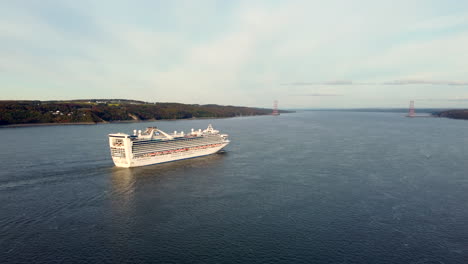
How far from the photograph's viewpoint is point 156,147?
5966cm

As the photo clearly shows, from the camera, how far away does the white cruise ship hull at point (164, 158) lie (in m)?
55.6

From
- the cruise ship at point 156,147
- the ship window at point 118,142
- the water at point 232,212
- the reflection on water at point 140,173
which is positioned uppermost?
the ship window at point 118,142

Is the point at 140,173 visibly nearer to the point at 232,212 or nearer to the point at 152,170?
the point at 152,170

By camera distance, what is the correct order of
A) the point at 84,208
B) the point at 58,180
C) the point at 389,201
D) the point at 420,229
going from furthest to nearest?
the point at 58,180
the point at 389,201
the point at 84,208
the point at 420,229

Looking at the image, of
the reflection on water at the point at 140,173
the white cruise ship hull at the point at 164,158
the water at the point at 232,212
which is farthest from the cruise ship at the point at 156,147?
the water at the point at 232,212

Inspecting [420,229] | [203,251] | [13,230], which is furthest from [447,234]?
[13,230]

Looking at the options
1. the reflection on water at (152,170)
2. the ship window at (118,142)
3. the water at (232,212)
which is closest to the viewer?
the water at (232,212)

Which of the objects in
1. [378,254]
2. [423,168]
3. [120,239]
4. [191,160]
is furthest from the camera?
[191,160]

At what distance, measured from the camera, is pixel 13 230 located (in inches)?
1156

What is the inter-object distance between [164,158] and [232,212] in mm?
31458

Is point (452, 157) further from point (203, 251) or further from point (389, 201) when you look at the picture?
point (203, 251)

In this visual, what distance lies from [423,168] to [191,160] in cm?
5087

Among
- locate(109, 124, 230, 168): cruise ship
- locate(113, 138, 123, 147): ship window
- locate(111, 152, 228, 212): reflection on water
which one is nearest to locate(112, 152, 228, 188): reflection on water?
locate(111, 152, 228, 212): reflection on water

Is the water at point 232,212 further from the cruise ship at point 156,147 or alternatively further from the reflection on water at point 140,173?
the cruise ship at point 156,147
